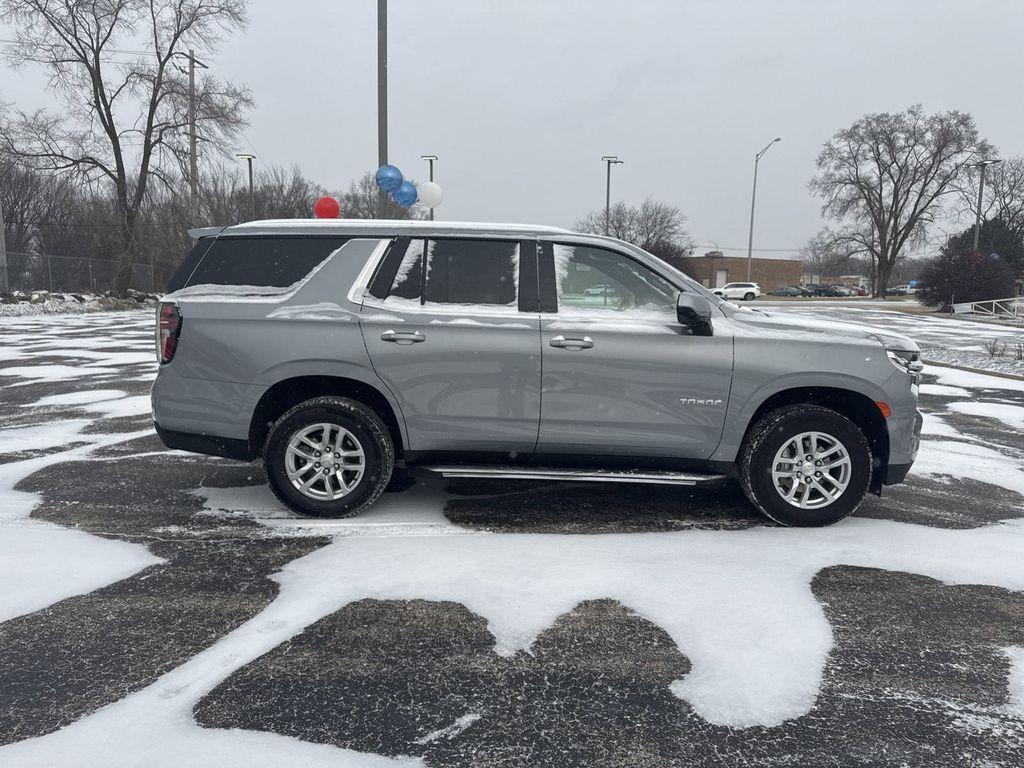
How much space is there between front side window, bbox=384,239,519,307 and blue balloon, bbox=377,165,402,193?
7371 millimetres

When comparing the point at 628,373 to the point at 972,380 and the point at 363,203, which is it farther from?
the point at 363,203

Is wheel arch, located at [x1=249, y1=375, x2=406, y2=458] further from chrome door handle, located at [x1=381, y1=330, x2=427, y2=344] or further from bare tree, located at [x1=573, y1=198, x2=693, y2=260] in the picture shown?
bare tree, located at [x1=573, y1=198, x2=693, y2=260]

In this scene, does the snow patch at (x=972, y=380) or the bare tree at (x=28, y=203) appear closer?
the snow patch at (x=972, y=380)

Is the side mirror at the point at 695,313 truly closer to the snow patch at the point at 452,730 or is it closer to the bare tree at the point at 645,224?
the snow patch at the point at 452,730

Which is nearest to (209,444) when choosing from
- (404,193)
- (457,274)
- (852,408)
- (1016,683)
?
(457,274)

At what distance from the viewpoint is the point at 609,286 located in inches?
178

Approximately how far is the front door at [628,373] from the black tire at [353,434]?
102cm

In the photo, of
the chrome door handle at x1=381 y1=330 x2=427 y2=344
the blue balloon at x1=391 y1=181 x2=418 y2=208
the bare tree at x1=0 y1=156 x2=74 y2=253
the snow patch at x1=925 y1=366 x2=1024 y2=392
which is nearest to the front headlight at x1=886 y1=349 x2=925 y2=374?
the chrome door handle at x1=381 y1=330 x2=427 y2=344

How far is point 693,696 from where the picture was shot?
8.80ft

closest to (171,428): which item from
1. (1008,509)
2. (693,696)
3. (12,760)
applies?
(12,760)

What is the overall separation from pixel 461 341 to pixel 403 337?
36 cm

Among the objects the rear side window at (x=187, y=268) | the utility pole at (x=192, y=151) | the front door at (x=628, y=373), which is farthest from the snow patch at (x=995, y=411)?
the utility pole at (x=192, y=151)

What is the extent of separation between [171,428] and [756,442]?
3719mm

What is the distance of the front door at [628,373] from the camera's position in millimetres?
4363
